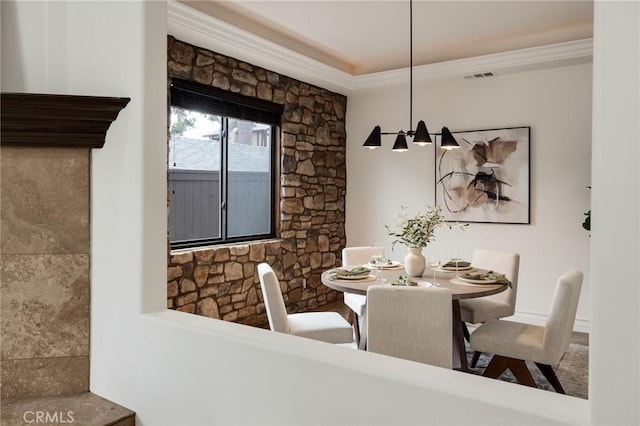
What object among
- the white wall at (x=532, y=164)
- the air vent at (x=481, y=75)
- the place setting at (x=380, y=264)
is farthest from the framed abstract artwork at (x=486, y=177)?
the place setting at (x=380, y=264)

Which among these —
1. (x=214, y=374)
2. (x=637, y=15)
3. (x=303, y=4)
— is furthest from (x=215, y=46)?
(x=637, y=15)

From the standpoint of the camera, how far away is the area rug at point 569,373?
3.00 meters

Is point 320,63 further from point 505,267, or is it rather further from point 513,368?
point 513,368

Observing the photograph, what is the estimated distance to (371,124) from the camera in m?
5.64

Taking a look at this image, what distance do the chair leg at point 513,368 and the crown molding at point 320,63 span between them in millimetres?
2962

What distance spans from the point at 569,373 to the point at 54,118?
3.59 meters

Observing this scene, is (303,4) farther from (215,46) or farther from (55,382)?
(55,382)

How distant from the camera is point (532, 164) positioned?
466 cm

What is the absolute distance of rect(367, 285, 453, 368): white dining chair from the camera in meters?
2.33

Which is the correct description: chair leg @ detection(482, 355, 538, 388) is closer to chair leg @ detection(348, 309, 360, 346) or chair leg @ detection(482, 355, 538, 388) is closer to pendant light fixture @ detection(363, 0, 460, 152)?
chair leg @ detection(348, 309, 360, 346)

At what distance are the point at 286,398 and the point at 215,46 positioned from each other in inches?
134

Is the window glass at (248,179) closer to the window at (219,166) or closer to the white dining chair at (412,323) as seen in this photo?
the window at (219,166)

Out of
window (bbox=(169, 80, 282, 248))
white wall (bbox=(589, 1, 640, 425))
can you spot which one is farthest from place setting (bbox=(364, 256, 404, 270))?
white wall (bbox=(589, 1, 640, 425))

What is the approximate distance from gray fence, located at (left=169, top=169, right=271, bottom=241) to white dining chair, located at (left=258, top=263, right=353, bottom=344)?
4.21 feet
